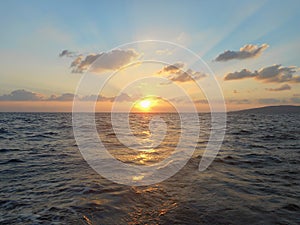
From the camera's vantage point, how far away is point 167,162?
467 inches

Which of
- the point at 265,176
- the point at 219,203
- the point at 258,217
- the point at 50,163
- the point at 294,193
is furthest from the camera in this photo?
the point at 50,163

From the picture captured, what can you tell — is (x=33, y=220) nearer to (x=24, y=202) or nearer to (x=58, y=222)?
(x=58, y=222)

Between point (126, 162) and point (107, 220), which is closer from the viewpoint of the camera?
point (107, 220)

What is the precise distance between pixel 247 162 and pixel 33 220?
408 inches

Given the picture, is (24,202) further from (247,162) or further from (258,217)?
(247,162)

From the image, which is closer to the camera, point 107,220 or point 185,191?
point 107,220

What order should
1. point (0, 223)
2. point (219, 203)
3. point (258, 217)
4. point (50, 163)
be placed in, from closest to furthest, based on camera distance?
1. point (0, 223)
2. point (258, 217)
3. point (219, 203)
4. point (50, 163)

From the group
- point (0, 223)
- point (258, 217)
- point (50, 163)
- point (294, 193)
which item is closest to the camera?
point (0, 223)

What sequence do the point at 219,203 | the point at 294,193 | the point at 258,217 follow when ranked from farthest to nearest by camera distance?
the point at 294,193 → the point at 219,203 → the point at 258,217

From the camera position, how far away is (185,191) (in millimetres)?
7332

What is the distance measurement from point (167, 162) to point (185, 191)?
454cm

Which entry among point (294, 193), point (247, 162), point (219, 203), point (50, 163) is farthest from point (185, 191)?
point (50, 163)

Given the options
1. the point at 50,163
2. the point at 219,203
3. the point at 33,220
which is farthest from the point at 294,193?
the point at 50,163

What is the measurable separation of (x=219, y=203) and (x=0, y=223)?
556 cm
